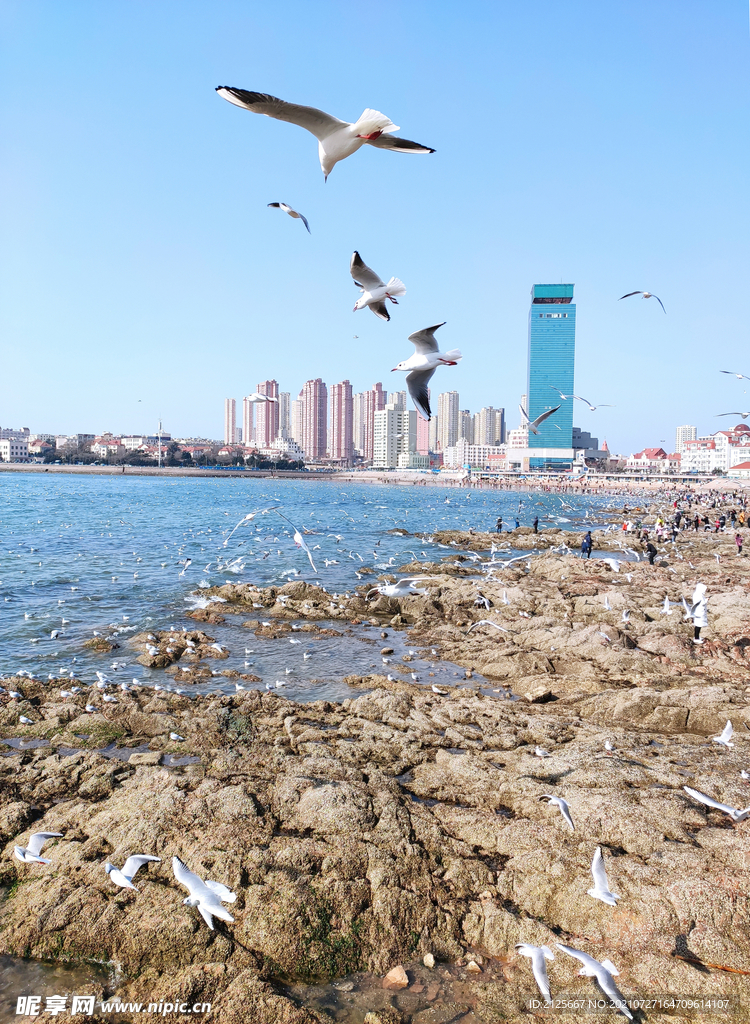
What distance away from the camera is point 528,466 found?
5512 inches

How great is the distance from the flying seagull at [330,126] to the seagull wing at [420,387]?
251cm

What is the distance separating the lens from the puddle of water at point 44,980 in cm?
421

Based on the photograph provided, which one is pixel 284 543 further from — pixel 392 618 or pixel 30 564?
pixel 392 618

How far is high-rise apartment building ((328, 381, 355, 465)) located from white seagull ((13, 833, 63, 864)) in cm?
19128

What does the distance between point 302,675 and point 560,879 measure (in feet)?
22.3

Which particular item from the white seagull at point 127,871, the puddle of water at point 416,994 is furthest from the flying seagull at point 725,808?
the white seagull at point 127,871

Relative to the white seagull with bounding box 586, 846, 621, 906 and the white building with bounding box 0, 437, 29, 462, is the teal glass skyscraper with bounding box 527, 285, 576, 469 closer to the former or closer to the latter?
the white seagull with bounding box 586, 846, 621, 906

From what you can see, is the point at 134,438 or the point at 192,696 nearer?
the point at 192,696

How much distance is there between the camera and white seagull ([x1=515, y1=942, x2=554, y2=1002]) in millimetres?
3936

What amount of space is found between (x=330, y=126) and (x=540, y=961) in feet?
18.6

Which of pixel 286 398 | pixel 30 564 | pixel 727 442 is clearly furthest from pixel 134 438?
pixel 30 564

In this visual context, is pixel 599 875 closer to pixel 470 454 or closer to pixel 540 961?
pixel 540 961

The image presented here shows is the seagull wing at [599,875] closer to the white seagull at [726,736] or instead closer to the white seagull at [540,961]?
the white seagull at [540,961]

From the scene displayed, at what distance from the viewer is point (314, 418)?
193375 millimetres
